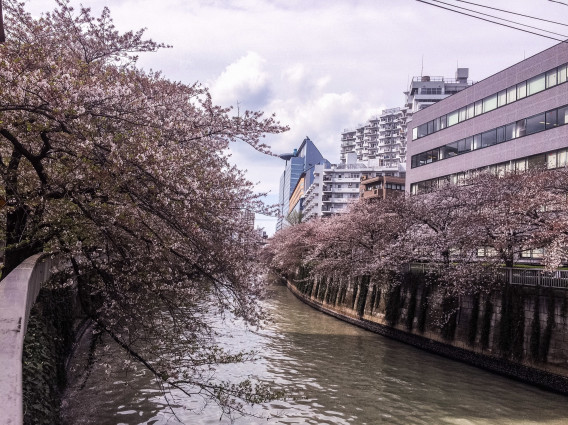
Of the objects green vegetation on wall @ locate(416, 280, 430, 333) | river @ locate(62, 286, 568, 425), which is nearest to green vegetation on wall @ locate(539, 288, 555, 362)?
river @ locate(62, 286, 568, 425)

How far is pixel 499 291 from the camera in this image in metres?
23.9

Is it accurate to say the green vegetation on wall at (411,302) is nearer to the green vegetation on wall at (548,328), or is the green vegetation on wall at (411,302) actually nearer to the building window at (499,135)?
the green vegetation on wall at (548,328)

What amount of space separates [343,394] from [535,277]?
427 inches

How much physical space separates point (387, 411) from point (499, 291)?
11.0 meters

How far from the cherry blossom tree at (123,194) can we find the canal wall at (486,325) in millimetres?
14407

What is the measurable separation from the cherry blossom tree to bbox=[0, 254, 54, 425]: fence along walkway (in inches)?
32.4

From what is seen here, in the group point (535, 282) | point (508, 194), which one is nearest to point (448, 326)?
point (535, 282)

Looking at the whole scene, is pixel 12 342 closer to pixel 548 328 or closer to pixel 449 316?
pixel 548 328

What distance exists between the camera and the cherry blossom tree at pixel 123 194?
753cm

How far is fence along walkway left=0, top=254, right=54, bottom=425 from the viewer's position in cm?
380

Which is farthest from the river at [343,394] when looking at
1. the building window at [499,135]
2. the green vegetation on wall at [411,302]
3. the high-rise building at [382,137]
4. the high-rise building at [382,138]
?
the high-rise building at [382,137]

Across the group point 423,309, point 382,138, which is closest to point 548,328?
point 423,309

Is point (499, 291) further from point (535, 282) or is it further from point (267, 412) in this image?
point (267, 412)

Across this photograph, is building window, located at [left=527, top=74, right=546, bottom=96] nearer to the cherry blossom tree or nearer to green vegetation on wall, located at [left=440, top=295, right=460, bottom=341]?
green vegetation on wall, located at [left=440, top=295, right=460, bottom=341]
